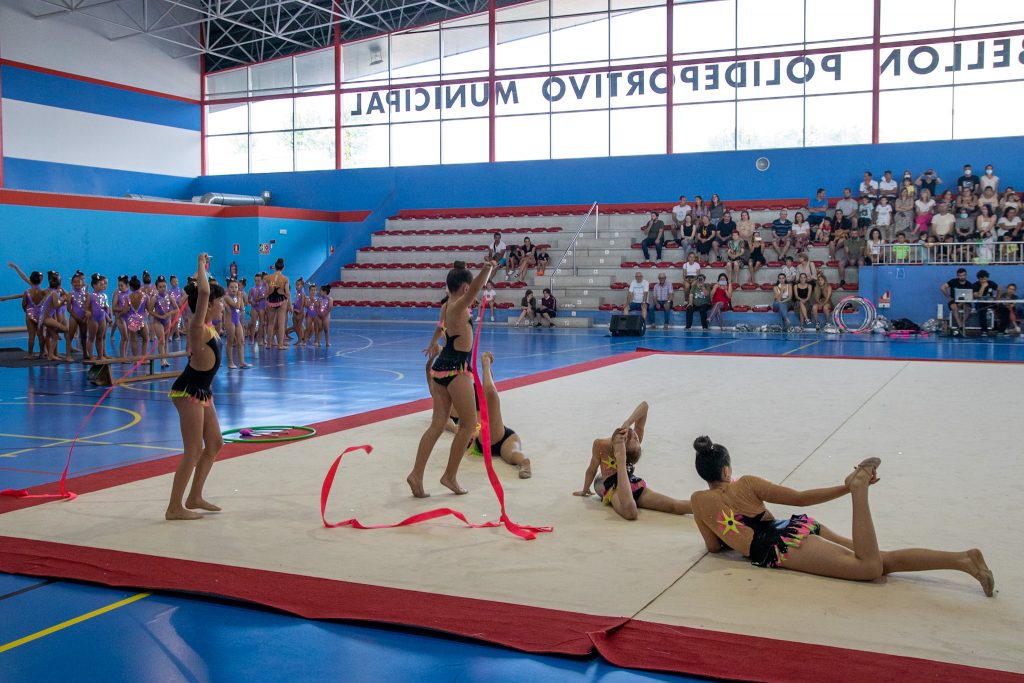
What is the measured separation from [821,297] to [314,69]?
22311 millimetres

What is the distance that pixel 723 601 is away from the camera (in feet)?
14.6

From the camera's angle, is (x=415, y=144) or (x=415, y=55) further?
(x=415, y=144)

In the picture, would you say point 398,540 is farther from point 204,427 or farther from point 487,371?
point 487,371

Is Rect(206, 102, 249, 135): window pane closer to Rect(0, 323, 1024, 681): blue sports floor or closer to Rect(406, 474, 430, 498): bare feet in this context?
Rect(0, 323, 1024, 681): blue sports floor

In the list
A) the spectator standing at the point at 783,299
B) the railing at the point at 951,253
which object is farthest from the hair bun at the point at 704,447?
the railing at the point at 951,253

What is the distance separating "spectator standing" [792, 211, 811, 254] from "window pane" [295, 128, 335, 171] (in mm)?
19145

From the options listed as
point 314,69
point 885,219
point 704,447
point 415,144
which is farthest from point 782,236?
point 704,447

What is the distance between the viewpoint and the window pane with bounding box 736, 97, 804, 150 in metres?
30.0

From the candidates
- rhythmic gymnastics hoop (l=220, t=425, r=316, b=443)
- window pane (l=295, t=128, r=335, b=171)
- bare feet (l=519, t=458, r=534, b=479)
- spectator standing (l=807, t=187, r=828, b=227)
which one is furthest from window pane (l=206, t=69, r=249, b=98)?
bare feet (l=519, t=458, r=534, b=479)

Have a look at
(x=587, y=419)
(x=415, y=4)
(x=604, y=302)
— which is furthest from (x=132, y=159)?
(x=587, y=419)

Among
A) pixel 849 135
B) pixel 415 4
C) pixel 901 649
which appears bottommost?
pixel 901 649

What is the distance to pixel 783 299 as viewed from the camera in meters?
24.1

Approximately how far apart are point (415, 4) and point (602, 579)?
3221cm

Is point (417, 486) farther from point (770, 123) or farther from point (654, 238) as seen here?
point (770, 123)
